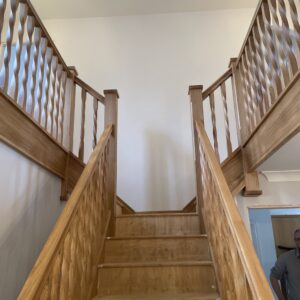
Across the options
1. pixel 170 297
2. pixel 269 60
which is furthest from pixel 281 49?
pixel 170 297

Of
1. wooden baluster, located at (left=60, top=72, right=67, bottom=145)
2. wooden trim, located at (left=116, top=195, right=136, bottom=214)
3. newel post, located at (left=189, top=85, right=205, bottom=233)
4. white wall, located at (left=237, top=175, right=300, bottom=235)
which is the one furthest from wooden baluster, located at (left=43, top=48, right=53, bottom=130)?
white wall, located at (left=237, top=175, right=300, bottom=235)

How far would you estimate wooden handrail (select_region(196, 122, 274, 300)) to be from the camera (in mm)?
1188

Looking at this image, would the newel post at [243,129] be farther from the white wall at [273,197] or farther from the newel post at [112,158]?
the newel post at [112,158]

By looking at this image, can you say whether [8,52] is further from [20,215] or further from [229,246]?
[229,246]

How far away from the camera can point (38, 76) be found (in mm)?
2793

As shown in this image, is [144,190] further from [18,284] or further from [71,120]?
[18,284]

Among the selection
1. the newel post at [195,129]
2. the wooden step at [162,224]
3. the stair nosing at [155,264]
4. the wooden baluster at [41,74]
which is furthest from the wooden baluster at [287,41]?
the wooden baluster at [41,74]

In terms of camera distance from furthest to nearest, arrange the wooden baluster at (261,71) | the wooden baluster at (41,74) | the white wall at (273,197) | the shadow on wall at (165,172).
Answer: the shadow on wall at (165,172) < the white wall at (273,197) < the wooden baluster at (41,74) < the wooden baluster at (261,71)

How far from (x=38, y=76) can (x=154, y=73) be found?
198 cm

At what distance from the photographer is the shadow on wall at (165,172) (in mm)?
3893

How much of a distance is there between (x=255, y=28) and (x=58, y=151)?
6.37 feet

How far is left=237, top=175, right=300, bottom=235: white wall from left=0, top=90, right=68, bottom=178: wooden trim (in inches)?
69.1

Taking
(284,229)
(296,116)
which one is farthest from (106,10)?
(284,229)

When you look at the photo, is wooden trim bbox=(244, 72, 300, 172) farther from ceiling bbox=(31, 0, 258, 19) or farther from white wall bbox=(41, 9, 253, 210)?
ceiling bbox=(31, 0, 258, 19)
